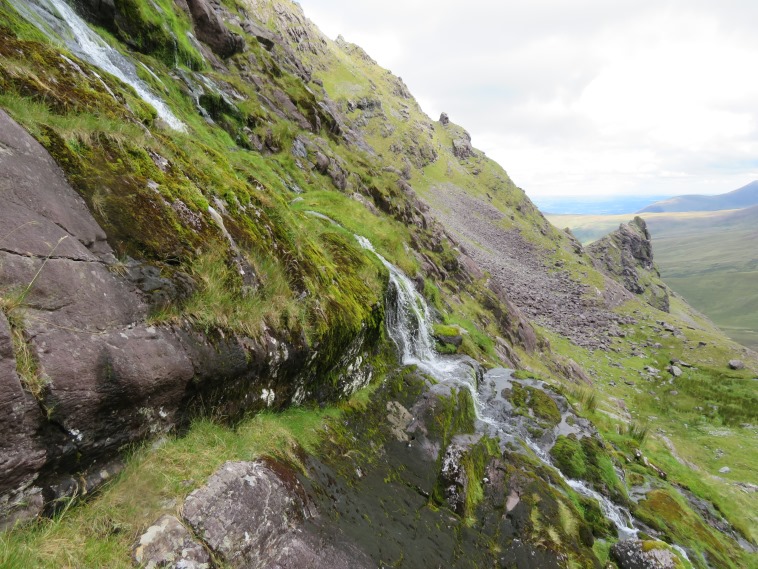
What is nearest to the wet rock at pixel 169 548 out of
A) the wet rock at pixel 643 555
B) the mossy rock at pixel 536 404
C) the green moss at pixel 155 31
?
the wet rock at pixel 643 555

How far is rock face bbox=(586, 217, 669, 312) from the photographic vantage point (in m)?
144

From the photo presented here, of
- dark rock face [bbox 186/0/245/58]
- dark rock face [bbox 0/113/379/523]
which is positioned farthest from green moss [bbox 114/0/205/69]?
dark rock face [bbox 0/113/379/523]

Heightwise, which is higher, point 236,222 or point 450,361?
point 236,222

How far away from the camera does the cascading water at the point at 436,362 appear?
43.2 ft

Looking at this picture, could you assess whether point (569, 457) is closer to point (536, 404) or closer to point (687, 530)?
point (536, 404)

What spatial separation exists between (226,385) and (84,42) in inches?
772

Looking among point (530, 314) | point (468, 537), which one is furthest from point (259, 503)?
point (530, 314)

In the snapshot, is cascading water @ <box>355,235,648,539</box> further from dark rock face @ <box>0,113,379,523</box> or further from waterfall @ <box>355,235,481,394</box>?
dark rock face @ <box>0,113,379,523</box>

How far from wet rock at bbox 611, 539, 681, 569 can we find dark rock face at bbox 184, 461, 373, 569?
850 centimetres

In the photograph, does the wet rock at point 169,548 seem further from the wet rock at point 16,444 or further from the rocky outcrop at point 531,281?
the rocky outcrop at point 531,281

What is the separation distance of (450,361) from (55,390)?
51.5 ft

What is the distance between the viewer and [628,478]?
16.0m

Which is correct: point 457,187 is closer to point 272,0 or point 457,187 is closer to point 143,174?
point 272,0

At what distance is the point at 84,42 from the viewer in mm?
16953
